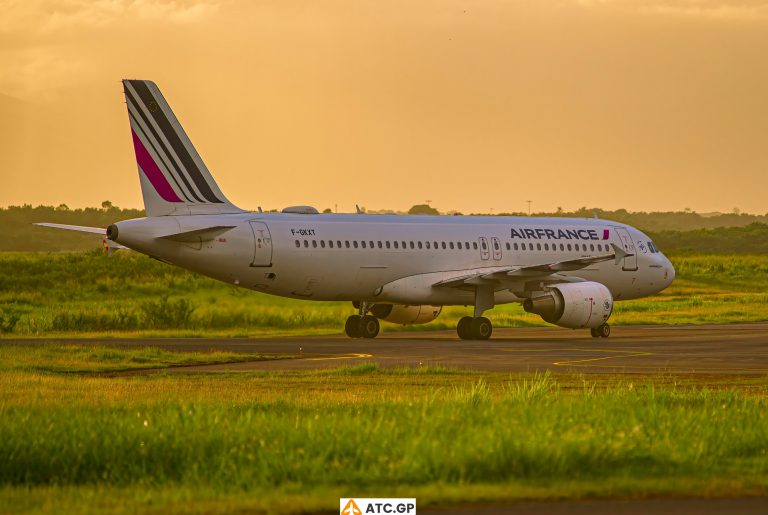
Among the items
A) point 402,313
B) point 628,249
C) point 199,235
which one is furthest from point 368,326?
point 628,249

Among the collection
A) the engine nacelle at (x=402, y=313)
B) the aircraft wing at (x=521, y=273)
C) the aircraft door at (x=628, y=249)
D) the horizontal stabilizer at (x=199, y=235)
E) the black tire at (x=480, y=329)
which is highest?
the horizontal stabilizer at (x=199, y=235)

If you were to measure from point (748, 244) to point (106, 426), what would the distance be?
6439 inches

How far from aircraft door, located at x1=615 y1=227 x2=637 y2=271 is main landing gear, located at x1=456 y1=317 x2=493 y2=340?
757 cm

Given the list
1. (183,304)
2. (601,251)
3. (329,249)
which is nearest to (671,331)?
(601,251)

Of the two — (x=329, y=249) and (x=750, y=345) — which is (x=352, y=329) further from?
(x=750, y=345)

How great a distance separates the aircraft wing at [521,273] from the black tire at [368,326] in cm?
236

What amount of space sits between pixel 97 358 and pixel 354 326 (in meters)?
15.5

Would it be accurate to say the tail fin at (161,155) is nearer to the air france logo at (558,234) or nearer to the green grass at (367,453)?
the air france logo at (558,234)

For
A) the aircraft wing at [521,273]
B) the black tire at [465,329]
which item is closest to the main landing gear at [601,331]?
the aircraft wing at [521,273]

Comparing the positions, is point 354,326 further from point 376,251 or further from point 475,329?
point 475,329

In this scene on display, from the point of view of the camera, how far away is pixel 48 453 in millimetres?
13992

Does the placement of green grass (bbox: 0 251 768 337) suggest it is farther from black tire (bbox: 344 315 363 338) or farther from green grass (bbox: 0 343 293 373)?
green grass (bbox: 0 343 293 373)

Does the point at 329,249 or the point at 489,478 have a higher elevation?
the point at 329,249

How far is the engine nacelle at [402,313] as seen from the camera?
46.7 metres
